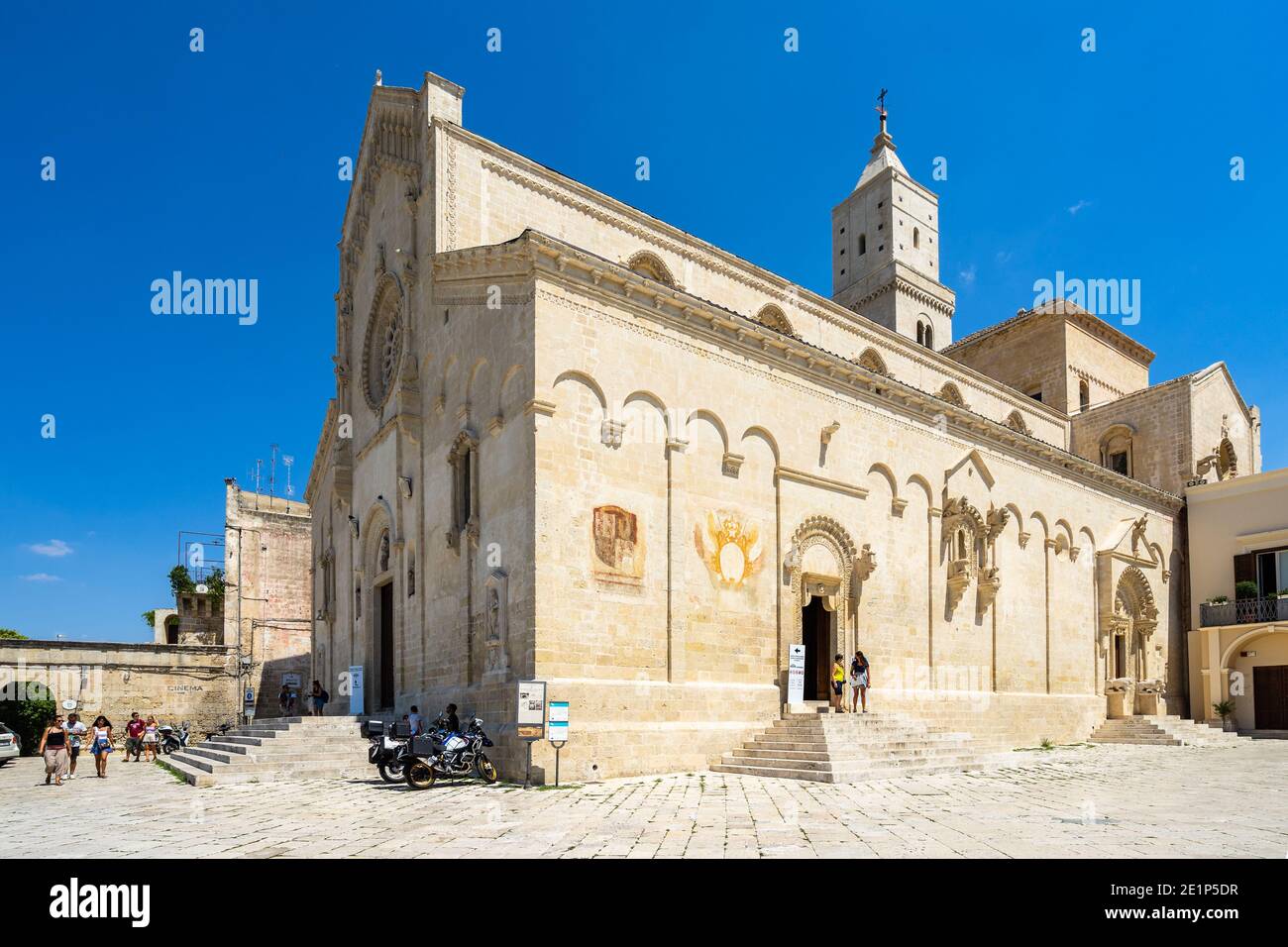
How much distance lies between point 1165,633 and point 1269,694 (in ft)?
11.4

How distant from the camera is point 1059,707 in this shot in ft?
88.5

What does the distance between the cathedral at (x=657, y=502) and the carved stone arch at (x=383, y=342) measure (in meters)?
0.11

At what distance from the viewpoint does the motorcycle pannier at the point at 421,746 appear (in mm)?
16019

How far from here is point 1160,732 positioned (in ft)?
88.6

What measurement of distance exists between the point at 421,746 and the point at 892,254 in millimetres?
29851

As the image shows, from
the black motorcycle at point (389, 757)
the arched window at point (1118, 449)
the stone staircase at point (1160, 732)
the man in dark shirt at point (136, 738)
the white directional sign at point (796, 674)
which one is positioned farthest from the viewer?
the arched window at point (1118, 449)

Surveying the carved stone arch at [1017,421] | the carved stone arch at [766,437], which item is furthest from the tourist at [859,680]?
A: the carved stone arch at [1017,421]

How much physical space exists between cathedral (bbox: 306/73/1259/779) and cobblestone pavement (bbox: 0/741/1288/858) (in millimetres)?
2932

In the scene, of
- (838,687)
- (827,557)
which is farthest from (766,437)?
(838,687)

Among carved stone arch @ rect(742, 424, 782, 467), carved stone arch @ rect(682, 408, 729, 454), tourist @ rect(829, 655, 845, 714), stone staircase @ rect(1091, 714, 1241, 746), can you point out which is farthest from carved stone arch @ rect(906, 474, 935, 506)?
stone staircase @ rect(1091, 714, 1241, 746)

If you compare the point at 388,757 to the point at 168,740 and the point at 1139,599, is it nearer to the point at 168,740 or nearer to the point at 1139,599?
the point at 168,740

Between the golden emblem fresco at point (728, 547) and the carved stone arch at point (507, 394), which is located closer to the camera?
the carved stone arch at point (507, 394)

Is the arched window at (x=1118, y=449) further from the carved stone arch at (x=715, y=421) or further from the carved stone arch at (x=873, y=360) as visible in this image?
the carved stone arch at (x=715, y=421)

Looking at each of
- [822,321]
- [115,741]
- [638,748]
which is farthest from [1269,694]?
[115,741]
